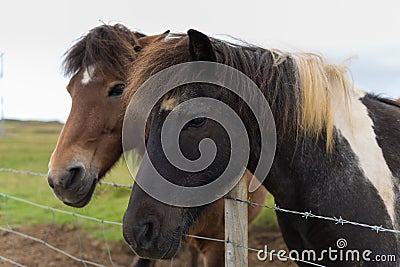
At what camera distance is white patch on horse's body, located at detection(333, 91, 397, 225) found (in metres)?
2.38

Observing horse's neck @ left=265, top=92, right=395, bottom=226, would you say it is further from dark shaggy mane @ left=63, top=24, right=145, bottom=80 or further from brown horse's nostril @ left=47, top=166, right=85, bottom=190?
dark shaggy mane @ left=63, top=24, right=145, bottom=80

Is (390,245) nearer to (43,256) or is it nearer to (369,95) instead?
(369,95)

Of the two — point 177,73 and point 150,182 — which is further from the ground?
point 177,73

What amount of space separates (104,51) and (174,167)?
1.51 m

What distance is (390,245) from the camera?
229 cm

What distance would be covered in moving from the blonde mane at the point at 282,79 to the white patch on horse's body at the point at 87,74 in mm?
950

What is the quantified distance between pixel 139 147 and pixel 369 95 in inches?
A: 63.9

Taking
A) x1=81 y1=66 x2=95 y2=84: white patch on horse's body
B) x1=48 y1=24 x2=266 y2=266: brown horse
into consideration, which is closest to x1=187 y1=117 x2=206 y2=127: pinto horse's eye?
x1=48 y1=24 x2=266 y2=266: brown horse

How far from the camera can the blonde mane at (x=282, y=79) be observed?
2.34 meters

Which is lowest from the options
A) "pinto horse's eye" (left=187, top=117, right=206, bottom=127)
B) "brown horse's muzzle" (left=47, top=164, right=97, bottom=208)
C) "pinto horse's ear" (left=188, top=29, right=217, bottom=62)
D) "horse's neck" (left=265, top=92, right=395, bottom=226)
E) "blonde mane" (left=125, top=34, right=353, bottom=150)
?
"brown horse's muzzle" (left=47, top=164, right=97, bottom=208)

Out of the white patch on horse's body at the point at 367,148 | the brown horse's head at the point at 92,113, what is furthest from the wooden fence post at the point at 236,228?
the brown horse's head at the point at 92,113

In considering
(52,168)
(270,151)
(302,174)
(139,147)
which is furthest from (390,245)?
(52,168)

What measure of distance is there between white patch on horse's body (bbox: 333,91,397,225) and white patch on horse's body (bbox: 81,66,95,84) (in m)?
1.73

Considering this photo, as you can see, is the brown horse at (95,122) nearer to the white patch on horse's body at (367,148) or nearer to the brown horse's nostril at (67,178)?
the brown horse's nostril at (67,178)
